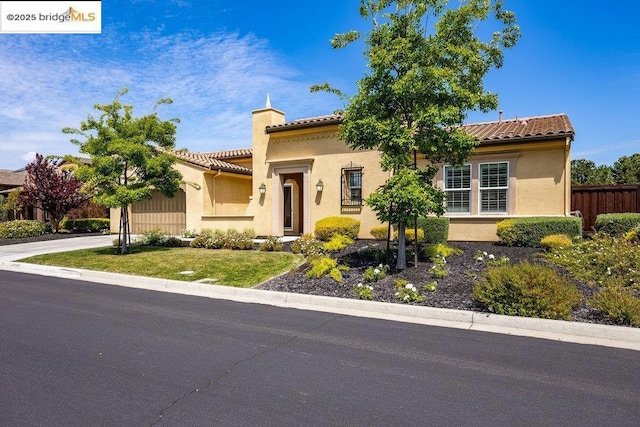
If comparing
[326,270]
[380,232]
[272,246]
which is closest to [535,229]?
[380,232]

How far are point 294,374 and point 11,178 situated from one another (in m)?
42.8

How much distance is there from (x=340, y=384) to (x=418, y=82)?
21.7 ft

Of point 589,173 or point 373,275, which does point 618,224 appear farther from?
point 589,173

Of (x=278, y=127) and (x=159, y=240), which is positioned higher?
(x=278, y=127)

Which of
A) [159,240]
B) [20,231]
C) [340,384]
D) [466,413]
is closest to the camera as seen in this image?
[466,413]

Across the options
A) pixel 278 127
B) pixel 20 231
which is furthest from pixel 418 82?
pixel 20 231

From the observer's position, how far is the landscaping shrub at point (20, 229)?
20.0 metres

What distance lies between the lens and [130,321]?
21.0 feet

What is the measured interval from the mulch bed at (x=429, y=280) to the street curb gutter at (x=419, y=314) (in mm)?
392

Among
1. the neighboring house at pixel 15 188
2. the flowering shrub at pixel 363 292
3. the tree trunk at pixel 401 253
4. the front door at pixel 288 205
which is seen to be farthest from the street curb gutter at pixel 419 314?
the neighboring house at pixel 15 188

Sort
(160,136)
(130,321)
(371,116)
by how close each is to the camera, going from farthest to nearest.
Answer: (160,136), (371,116), (130,321)

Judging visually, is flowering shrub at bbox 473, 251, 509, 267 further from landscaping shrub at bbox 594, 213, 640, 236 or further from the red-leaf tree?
the red-leaf tree

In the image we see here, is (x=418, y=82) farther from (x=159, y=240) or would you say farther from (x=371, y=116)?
(x=159, y=240)

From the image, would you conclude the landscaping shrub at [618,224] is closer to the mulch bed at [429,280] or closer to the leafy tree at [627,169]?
the mulch bed at [429,280]
